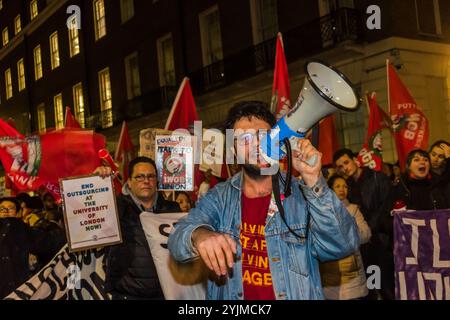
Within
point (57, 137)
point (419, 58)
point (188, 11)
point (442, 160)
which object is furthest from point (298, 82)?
point (57, 137)

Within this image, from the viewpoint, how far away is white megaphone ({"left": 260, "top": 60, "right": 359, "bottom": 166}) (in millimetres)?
2332

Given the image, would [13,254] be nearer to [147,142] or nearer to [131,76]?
[147,142]

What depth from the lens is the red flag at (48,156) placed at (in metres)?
6.31

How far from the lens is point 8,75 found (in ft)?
124

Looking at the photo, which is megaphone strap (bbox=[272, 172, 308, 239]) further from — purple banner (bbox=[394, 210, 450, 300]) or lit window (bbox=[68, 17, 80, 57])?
lit window (bbox=[68, 17, 80, 57])

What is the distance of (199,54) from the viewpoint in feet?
68.5

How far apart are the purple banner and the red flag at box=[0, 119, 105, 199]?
3151 millimetres

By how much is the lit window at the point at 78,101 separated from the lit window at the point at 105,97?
1.93m

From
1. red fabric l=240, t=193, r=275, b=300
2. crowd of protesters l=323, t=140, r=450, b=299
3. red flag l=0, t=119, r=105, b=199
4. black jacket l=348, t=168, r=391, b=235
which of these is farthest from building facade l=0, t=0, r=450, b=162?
red fabric l=240, t=193, r=275, b=300

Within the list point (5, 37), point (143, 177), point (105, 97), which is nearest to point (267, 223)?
point (143, 177)

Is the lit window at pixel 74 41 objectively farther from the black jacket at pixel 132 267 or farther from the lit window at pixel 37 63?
the black jacket at pixel 132 267

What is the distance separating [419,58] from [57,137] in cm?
1045

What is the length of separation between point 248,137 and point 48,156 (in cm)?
437
